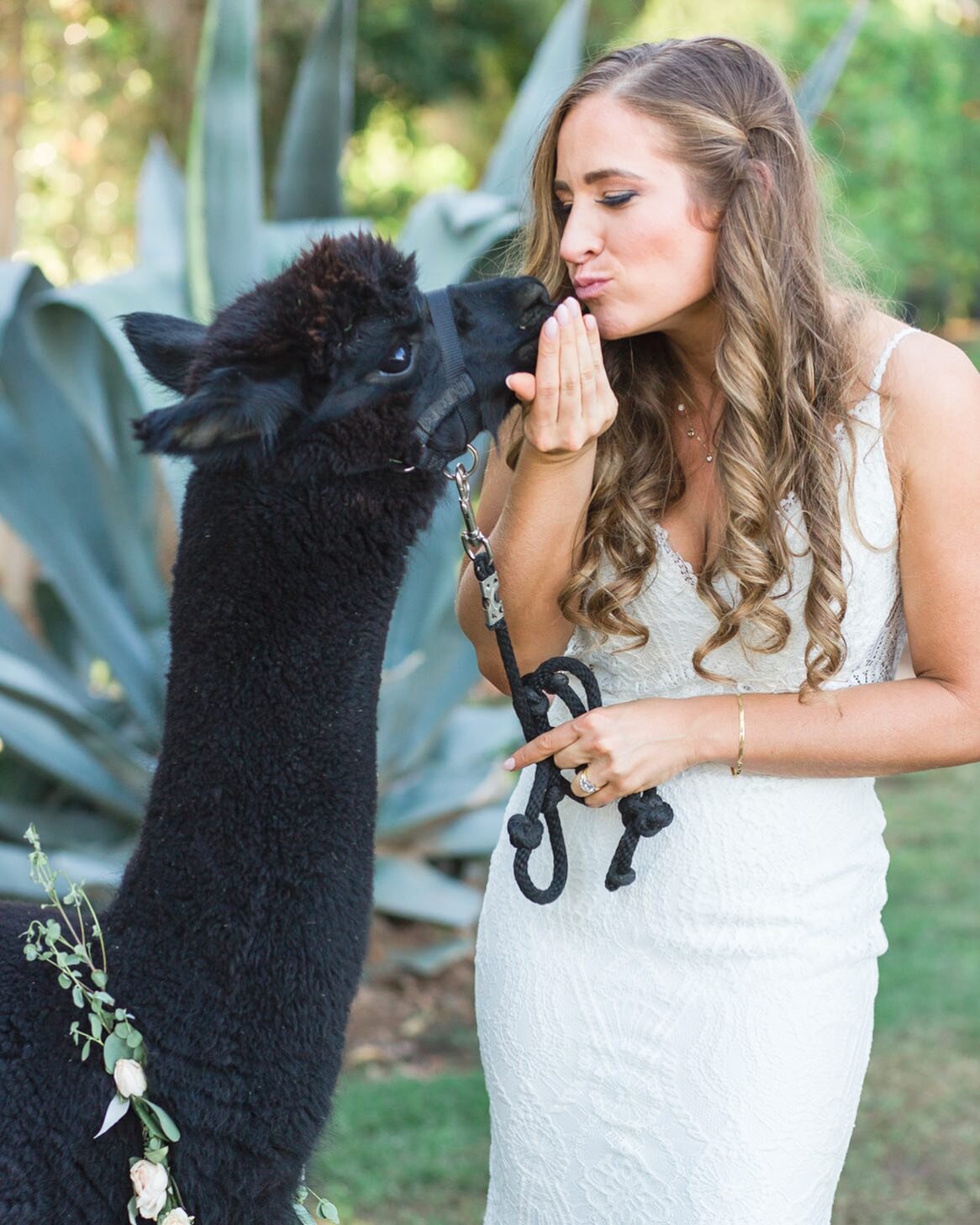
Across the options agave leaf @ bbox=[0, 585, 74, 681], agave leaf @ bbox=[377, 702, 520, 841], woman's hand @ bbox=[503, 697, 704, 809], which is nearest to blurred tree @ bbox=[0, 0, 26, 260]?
agave leaf @ bbox=[0, 585, 74, 681]

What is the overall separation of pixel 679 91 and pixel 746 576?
0.64m

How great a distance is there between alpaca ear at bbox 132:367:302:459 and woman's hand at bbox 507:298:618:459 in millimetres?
310

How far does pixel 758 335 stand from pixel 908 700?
0.52 metres

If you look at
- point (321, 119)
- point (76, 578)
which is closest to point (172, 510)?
point (76, 578)

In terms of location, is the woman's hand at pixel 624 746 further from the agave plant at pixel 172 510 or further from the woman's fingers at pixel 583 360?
the agave plant at pixel 172 510

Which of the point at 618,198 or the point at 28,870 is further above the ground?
the point at 618,198

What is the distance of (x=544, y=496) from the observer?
1883mm

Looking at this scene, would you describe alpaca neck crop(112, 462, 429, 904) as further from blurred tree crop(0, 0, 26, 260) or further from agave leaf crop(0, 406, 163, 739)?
blurred tree crop(0, 0, 26, 260)

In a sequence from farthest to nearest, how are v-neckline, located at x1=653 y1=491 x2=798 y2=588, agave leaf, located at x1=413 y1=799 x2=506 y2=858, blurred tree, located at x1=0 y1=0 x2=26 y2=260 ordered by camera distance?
blurred tree, located at x1=0 y1=0 x2=26 y2=260 → agave leaf, located at x1=413 y1=799 x2=506 y2=858 → v-neckline, located at x1=653 y1=491 x2=798 y2=588

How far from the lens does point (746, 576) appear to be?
6.08 ft

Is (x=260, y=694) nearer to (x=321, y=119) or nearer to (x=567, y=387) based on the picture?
(x=567, y=387)

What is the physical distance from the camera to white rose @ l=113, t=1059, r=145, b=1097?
60.9 inches

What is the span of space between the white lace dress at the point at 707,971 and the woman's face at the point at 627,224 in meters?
0.30

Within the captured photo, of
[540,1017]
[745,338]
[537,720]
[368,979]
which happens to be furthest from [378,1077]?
[745,338]
